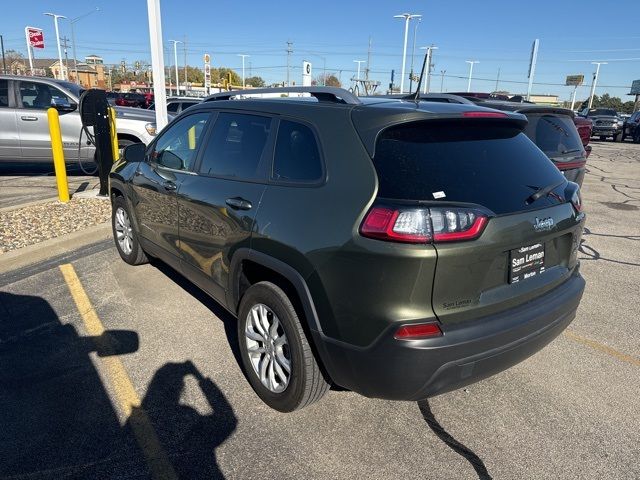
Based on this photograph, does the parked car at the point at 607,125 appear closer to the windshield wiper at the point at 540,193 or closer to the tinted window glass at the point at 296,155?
the windshield wiper at the point at 540,193

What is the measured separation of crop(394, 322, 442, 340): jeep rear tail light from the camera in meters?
2.10

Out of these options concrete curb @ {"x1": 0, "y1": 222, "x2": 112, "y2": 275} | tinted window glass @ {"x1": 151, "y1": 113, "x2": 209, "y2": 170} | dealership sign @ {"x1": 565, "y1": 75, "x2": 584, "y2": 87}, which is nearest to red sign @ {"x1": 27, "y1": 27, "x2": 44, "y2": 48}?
concrete curb @ {"x1": 0, "y1": 222, "x2": 112, "y2": 275}

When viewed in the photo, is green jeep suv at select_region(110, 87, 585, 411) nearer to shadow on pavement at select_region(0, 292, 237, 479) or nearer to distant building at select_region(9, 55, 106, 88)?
shadow on pavement at select_region(0, 292, 237, 479)

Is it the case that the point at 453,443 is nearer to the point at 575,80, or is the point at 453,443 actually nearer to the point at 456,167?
the point at 456,167

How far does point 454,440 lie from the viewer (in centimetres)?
259

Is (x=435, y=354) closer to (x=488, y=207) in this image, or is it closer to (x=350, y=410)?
(x=488, y=207)

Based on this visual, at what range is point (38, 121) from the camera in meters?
9.23

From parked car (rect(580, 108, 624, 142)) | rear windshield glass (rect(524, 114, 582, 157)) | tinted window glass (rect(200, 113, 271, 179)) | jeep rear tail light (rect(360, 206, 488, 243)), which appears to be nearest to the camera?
jeep rear tail light (rect(360, 206, 488, 243))

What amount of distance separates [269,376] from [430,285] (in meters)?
1.26

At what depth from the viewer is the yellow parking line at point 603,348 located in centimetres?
345

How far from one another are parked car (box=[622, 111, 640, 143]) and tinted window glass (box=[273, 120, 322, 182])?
32.3m

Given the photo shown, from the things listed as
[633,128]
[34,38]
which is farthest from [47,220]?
[34,38]

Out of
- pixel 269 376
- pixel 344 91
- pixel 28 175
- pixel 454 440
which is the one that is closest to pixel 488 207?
pixel 344 91

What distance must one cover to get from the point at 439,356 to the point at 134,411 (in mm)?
1841
